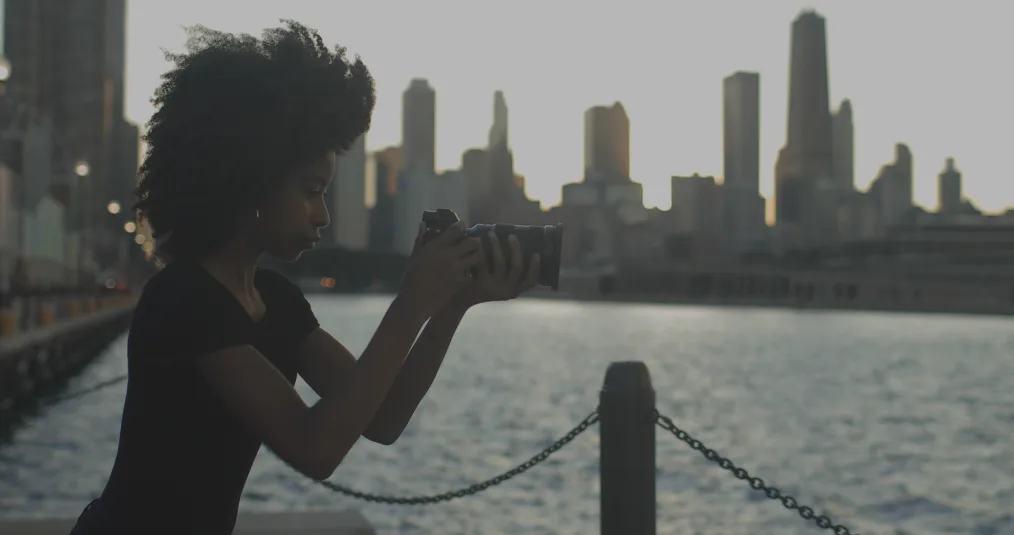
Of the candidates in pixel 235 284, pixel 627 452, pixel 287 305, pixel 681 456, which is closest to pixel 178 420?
pixel 235 284

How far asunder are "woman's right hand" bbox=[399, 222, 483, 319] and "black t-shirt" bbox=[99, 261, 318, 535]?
33cm

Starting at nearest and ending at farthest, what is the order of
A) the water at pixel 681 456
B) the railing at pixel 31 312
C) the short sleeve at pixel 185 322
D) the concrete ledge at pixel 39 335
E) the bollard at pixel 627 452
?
the short sleeve at pixel 185 322 → the bollard at pixel 627 452 → the water at pixel 681 456 → the concrete ledge at pixel 39 335 → the railing at pixel 31 312

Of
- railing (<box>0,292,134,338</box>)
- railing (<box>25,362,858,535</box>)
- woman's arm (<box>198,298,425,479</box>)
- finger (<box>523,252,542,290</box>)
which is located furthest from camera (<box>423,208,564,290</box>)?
railing (<box>0,292,134,338</box>)

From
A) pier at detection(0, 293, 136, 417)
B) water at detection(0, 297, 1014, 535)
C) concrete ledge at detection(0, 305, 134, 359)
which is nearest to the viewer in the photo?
water at detection(0, 297, 1014, 535)

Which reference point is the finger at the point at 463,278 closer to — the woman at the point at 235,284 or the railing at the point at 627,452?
the woman at the point at 235,284

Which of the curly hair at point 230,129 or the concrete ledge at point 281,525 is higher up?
the curly hair at point 230,129

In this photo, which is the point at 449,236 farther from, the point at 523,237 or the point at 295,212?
the point at 295,212

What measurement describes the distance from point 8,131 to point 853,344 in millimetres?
62697

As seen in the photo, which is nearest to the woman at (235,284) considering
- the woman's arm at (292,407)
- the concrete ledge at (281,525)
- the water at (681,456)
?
the woman's arm at (292,407)

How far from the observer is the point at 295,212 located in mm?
2523

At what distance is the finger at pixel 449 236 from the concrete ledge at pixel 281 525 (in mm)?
3754

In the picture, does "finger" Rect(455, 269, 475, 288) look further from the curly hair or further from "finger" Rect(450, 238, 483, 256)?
the curly hair

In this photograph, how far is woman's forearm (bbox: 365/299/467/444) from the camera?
2890 mm

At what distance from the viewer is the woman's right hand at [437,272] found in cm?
246
